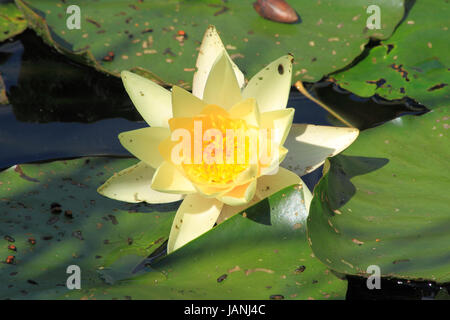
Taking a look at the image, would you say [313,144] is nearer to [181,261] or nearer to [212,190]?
[212,190]

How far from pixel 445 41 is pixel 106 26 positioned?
1.90 metres

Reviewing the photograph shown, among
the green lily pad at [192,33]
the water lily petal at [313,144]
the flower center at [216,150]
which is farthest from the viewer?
the green lily pad at [192,33]

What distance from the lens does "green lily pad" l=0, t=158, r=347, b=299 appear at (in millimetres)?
1568

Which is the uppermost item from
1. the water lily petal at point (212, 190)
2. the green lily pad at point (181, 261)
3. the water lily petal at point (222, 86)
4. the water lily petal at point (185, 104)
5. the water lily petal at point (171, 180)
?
the water lily petal at point (222, 86)

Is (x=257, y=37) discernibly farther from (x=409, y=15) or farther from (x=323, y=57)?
(x=409, y=15)

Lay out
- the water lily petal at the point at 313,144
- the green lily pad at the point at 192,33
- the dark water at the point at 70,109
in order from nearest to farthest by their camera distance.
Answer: the water lily petal at the point at 313,144 < the dark water at the point at 70,109 < the green lily pad at the point at 192,33

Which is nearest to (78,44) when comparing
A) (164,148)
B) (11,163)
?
(11,163)

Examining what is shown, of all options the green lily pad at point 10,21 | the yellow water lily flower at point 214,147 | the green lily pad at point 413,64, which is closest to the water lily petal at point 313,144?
the yellow water lily flower at point 214,147

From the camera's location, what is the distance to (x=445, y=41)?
2.58m

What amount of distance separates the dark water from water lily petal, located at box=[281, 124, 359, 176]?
1.09 ft

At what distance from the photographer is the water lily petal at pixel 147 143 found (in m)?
1.64

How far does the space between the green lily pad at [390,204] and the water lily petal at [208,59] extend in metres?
0.59

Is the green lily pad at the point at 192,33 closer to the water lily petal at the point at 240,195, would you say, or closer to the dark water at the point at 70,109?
the dark water at the point at 70,109

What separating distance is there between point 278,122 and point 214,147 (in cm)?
24
